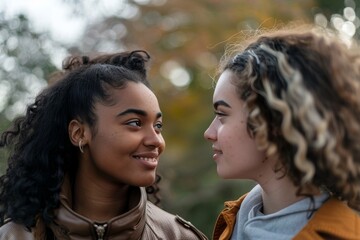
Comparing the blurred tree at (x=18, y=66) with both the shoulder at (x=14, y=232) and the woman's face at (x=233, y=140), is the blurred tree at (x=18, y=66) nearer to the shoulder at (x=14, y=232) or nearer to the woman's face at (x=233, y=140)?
the shoulder at (x=14, y=232)

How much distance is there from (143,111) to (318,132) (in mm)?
986

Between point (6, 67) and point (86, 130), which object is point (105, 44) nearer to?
point (6, 67)

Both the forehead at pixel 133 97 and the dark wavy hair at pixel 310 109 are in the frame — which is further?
the forehead at pixel 133 97

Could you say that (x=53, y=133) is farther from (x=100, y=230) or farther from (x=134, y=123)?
(x=100, y=230)

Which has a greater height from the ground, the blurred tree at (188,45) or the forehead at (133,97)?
the forehead at (133,97)

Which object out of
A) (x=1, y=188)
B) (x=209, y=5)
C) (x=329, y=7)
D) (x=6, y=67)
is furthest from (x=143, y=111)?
(x=329, y=7)

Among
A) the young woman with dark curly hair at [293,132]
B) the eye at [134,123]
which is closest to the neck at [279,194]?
the young woman with dark curly hair at [293,132]

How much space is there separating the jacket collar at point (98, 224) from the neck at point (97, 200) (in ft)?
0.26

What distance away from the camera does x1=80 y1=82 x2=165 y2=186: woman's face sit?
11.7ft

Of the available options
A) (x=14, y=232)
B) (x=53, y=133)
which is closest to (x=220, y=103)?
(x=53, y=133)

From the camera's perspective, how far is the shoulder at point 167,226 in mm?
3816

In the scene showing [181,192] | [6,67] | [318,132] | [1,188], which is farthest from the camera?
[181,192]

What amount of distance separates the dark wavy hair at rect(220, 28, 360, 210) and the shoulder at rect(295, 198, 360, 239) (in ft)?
0.19

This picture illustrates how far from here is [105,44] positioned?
883cm
